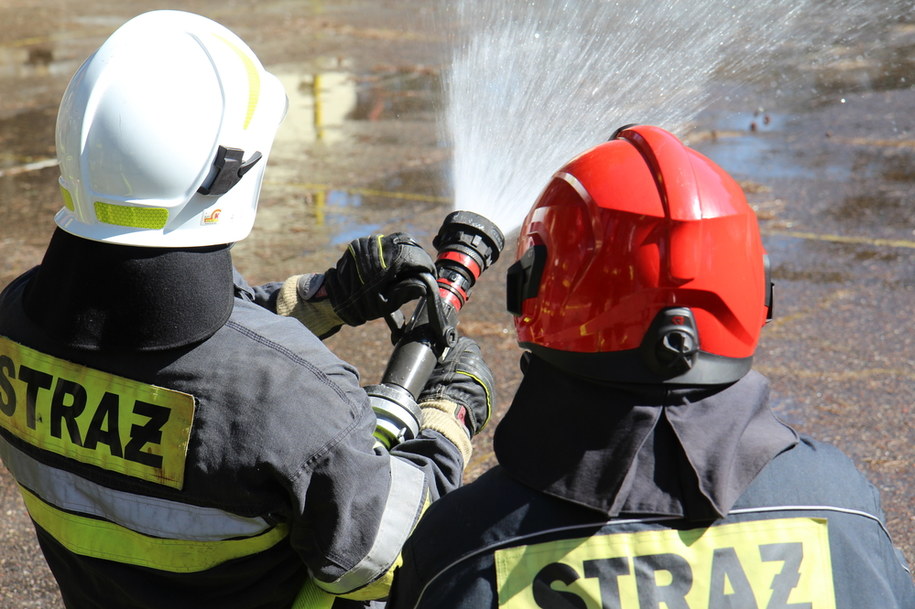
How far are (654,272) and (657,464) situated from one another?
0.30 metres

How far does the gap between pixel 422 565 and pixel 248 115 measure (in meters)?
0.98

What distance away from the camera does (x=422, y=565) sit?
1569mm

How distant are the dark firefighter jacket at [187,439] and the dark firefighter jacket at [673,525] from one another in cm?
40

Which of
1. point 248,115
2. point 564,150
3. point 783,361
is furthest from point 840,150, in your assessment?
point 248,115

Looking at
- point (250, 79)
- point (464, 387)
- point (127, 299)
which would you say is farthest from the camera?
point (464, 387)

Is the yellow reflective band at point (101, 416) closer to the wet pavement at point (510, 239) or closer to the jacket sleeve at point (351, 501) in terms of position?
the jacket sleeve at point (351, 501)

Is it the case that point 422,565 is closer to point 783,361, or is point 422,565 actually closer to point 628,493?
point 628,493

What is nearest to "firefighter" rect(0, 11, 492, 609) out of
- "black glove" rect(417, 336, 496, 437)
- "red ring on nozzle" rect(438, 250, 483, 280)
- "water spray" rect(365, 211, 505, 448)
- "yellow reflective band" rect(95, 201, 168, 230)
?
"yellow reflective band" rect(95, 201, 168, 230)

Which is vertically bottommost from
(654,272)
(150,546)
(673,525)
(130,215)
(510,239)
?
(510,239)

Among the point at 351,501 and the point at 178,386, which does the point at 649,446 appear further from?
the point at 178,386

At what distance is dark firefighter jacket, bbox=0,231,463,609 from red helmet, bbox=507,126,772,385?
1.58ft

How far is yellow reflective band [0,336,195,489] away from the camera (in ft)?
5.95

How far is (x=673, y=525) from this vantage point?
4.84 ft

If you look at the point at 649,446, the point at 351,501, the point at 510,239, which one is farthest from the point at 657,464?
the point at 510,239
